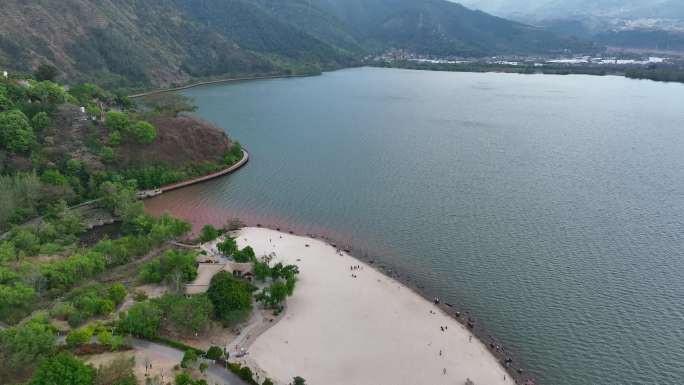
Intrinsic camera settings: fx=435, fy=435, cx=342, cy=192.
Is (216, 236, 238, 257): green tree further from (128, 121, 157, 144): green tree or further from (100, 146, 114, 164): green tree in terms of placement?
(128, 121, 157, 144): green tree

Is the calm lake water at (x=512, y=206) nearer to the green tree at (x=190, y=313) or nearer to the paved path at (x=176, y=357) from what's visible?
the green tree at (x=190, y=313)

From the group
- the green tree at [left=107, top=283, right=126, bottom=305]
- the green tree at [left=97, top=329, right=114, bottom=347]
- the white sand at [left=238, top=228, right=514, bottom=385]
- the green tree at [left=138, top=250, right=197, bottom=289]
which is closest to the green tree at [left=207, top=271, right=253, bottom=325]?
the white sand at [left=238, top=228, right=514, bottom=385]

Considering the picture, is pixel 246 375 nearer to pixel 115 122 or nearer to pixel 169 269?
pixel 169 269

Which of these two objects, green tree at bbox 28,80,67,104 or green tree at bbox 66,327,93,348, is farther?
green tree at bbox 28,80,67,104

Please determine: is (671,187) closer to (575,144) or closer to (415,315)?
(575,144)

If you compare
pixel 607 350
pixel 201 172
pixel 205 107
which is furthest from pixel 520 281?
pixel 205 107

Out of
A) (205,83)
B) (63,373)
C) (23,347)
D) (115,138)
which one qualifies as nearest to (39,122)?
(115,138)
